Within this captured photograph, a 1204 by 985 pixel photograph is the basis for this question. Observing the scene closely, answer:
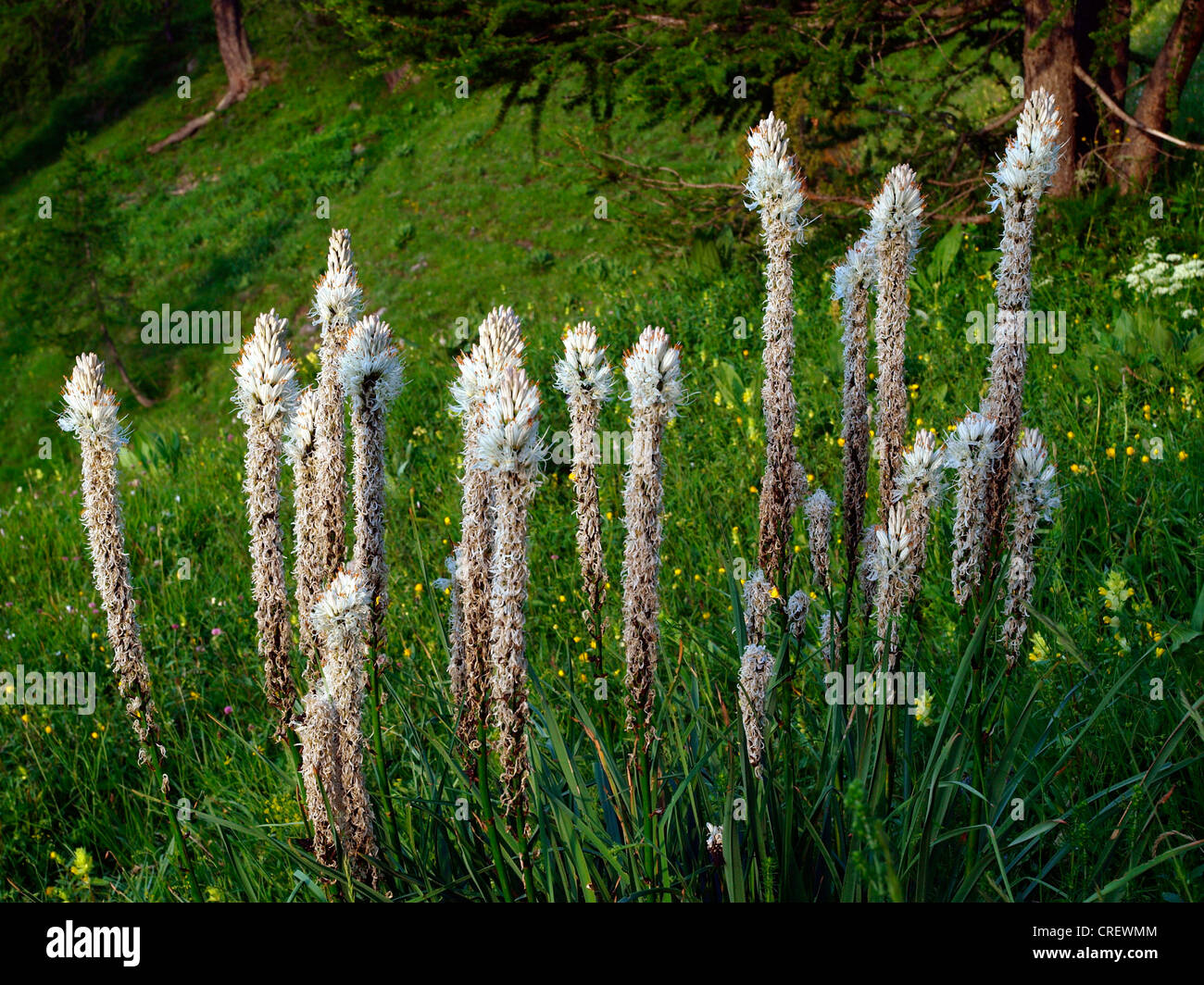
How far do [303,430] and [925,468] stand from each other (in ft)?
5.49

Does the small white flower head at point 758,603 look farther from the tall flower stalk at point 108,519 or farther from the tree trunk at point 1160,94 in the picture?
the tree trunk at point 1160,94

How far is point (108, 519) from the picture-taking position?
2.61m

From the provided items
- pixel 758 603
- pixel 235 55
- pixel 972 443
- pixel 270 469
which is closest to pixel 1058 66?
pixel 972 443

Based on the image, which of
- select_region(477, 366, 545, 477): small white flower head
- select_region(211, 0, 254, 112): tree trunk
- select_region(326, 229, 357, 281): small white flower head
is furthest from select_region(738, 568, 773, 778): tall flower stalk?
select_region(211, 0, 254, 112): tree trunk

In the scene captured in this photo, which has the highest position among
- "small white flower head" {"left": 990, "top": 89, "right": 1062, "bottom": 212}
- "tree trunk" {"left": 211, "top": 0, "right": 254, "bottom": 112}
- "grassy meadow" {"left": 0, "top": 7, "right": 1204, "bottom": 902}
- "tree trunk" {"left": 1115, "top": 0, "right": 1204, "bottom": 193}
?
"tree trunk" {"left": 211, "top": 0, "right": 254, "bottom": 112}

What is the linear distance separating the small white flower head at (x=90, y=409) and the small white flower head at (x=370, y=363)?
0.68m

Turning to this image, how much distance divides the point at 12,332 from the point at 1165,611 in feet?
80.7

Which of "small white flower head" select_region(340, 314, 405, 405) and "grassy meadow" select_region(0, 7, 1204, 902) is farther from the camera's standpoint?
"grassy meadow" select_region(0, 7, 1204, 902)

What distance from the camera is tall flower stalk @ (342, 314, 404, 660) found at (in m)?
2.33

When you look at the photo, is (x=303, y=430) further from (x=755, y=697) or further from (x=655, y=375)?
(x=755, y=697)

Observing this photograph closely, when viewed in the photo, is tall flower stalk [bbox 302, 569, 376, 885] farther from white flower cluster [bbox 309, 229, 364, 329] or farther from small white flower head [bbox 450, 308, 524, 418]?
white flower cluster [bbox 309, 229, 364, 329]

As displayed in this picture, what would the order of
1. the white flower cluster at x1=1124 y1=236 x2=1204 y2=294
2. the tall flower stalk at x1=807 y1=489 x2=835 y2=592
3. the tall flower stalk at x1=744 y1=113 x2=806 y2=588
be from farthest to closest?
the white flower cluster at x1=1124 y1=236 x2=1204 y2=294, the tall flower stalk at x1=807 y1=489 x2=835 y2=592, the tall flower stalk at x1=744 y1=113 x2=806 y2=588

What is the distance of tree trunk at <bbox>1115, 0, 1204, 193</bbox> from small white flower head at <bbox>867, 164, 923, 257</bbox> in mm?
6624
